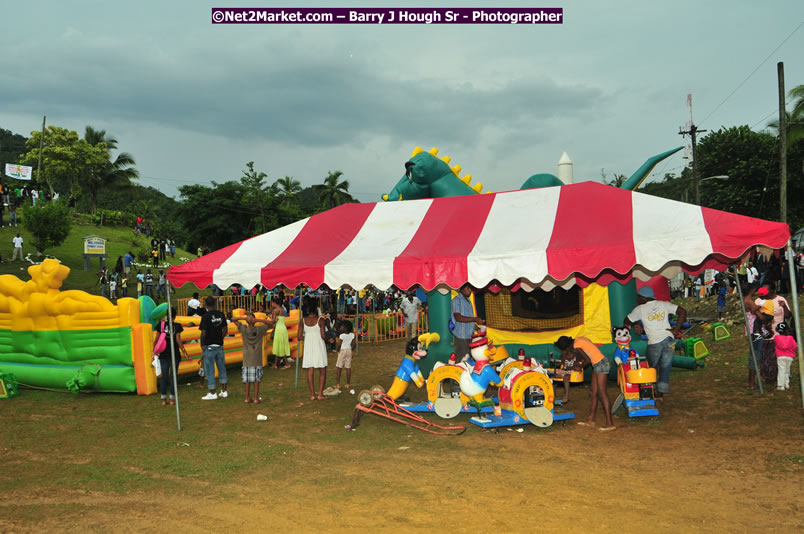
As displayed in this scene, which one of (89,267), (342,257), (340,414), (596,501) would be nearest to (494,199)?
(342,257)

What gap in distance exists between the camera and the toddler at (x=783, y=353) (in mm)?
8227

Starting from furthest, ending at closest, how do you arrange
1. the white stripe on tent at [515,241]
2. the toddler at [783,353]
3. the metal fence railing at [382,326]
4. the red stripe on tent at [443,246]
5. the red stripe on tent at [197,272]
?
the metal fence railing at [382,326] → the toddler at [783,353] → the red stripe on tent at [197,272] → the red stripe on tent at [443,246] → the white stripe on tent at [515,241]

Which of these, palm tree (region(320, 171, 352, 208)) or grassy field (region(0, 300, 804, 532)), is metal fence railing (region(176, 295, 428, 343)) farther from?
palm tree (region(320, 171, 352, 208))

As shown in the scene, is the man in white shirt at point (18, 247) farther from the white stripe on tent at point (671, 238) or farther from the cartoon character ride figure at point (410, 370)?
the white stripe on tent at point (671, 238)

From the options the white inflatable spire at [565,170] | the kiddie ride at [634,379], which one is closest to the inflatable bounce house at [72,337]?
the kiddie ride at [634,379]

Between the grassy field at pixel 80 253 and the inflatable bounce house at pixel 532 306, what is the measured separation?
2085 cm

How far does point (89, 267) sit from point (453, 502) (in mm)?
31581

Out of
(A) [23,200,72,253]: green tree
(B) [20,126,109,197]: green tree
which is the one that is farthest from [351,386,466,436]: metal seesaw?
(B) [20,126,109,197]: green tree

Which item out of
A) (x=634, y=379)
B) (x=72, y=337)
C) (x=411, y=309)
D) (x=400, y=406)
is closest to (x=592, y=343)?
(x=634, y=379)

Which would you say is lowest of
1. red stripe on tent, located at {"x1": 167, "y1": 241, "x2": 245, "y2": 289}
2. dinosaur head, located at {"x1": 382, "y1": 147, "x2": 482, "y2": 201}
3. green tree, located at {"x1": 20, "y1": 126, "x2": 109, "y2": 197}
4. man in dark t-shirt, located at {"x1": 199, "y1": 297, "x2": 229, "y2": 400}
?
man in dark t-shirt, located at {"x1": 199, "y1": 297, "x2": 229, "y2": 400}

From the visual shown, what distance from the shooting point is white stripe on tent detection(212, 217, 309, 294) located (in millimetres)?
7422

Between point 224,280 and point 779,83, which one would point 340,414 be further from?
point 779,83

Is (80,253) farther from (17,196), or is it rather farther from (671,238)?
(671,238)

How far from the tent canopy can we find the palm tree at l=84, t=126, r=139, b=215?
4934cm
